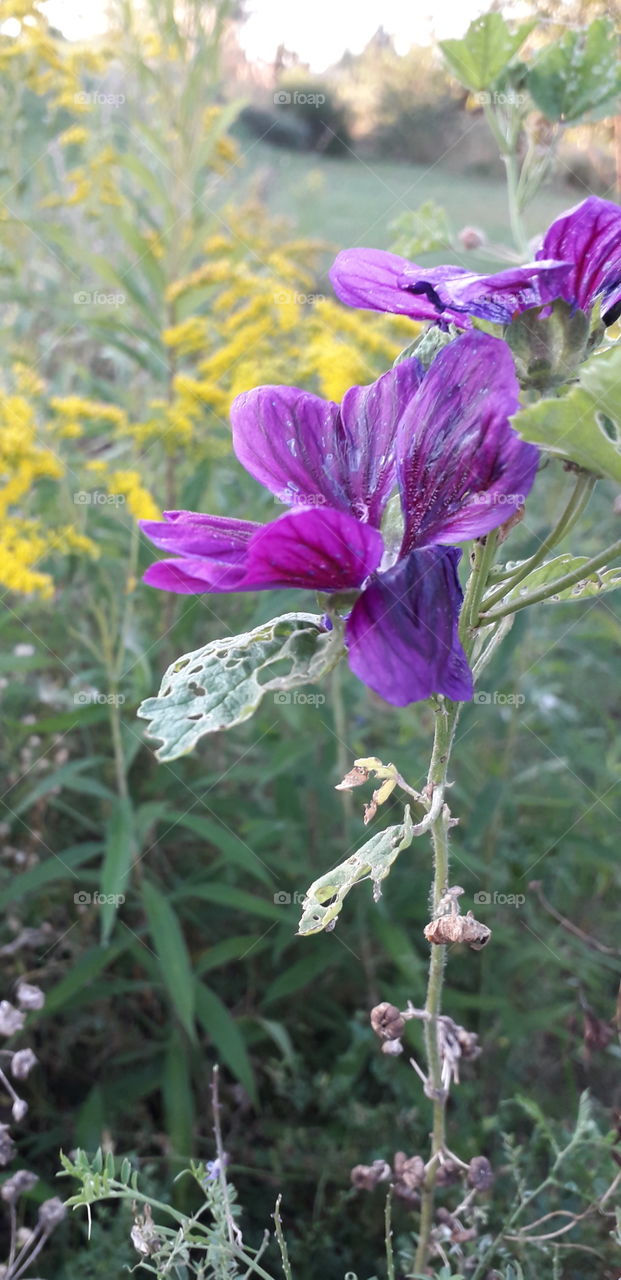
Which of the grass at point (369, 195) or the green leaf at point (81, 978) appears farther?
the grass at point (369, 195)

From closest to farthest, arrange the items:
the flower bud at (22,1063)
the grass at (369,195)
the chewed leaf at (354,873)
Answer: the chewed leaf at (354,873) < the flower bud at (22,1063) < the grass at (369,195)

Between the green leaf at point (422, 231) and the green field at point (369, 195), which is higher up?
the green leaf at point (422, 231)

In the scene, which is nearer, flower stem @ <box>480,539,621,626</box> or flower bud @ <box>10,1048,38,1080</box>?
flower stem @ <box>480,539,621,626</box>

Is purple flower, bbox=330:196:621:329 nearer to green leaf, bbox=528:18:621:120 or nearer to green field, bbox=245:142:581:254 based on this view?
green leaf, bbox=528:18:621:120
